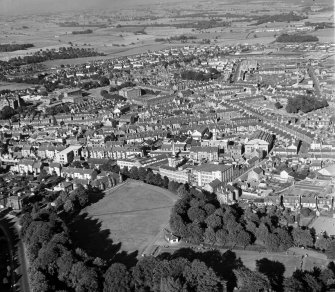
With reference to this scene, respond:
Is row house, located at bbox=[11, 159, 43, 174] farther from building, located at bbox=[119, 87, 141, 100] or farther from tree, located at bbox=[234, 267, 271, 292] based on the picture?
building, located at bbox=[119, 87, 141, 100]

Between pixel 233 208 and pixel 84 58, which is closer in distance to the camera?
pixel 233 208

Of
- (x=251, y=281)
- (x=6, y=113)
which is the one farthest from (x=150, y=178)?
(x=6, y=113)

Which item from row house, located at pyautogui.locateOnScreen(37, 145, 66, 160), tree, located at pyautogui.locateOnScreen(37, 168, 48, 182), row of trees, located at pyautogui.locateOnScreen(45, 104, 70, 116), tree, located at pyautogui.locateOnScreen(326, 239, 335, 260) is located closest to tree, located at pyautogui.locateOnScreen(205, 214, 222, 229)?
tree, located at pyautogui.locateOnScreen(326, 239, 335, 260)

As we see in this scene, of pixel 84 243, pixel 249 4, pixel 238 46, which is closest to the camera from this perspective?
pixel 84 243

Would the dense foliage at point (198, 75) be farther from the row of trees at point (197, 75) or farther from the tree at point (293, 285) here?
the tree at point (293, 285)

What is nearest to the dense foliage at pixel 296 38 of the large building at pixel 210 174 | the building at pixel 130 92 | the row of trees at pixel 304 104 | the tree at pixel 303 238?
the building at pixel 130 92

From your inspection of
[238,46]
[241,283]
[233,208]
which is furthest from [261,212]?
[238,46]

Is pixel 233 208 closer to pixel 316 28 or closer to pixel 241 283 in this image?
pixel 241 283
